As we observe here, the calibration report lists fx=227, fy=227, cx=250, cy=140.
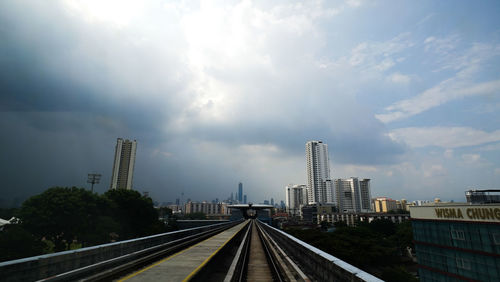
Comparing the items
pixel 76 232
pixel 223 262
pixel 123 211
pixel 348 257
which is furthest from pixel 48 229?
pixel 348 257

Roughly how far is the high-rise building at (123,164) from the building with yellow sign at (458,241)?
608 ft

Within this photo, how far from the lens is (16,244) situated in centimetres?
2533

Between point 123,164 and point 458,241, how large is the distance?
19854cm

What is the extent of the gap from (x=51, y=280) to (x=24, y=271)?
0.74 m

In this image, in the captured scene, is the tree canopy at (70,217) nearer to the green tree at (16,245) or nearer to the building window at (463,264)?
the green tree at (16,245)

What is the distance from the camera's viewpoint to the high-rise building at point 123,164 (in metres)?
177

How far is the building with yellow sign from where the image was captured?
32844mm

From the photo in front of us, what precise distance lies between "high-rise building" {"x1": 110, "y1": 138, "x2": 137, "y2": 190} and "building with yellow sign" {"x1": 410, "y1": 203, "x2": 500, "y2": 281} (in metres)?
185

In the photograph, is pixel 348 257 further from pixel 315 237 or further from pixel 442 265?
pixel 442 265

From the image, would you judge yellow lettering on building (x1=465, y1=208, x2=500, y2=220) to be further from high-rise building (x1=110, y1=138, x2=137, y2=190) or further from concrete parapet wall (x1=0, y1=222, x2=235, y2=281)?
high-rise building (x1=110, y1=138, x2=137, y2=190)

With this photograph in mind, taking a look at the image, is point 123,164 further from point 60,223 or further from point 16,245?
point 16,245

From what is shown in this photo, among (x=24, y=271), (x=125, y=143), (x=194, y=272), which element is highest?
(x=125, y=143)

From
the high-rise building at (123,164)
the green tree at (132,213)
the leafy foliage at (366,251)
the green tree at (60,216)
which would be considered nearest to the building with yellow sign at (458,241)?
the leafy foliage at (366,251)

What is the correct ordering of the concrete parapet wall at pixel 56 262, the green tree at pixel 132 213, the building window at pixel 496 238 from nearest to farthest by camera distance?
the concrete parapet wall at pixel 56 262 < the building window at pixel 496 238 < the green tree at pixel 132 213
